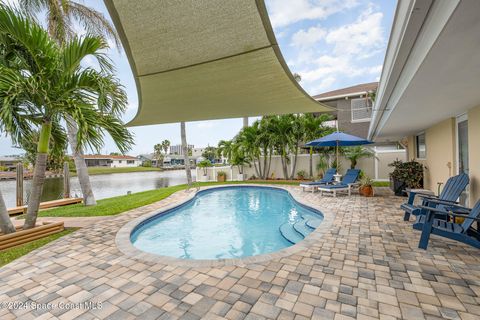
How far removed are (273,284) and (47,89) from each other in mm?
6253

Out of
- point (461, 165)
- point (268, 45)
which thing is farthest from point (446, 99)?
point (268, 45)

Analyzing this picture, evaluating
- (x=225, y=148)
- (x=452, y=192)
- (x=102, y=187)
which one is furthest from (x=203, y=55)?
(x=102, y=187)

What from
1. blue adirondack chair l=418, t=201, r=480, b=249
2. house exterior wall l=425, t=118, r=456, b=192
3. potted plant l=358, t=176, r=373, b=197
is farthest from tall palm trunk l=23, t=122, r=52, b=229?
potted plant l=358, t=176, r=373, b=197

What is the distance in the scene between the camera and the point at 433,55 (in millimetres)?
2848

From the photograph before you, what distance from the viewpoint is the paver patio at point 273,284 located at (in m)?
2.85

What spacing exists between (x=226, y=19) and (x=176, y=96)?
9.22ft

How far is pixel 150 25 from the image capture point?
3365 mm

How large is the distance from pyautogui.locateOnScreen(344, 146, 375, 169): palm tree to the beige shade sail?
11.8 metres

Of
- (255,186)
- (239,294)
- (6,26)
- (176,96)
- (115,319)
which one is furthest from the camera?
(255,186)

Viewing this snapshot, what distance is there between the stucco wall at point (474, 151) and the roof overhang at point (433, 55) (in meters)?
0.63

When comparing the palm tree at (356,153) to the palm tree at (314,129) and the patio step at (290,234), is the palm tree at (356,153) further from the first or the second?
the patio step at (290,234)

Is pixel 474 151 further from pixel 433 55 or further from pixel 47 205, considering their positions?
pixel 47 205

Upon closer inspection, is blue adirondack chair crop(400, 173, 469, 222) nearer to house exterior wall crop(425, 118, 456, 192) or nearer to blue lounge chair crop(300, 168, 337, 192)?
house exterior wall crop(425, 118, 456, 192)

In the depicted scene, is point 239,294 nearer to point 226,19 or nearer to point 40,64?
point 226,19
